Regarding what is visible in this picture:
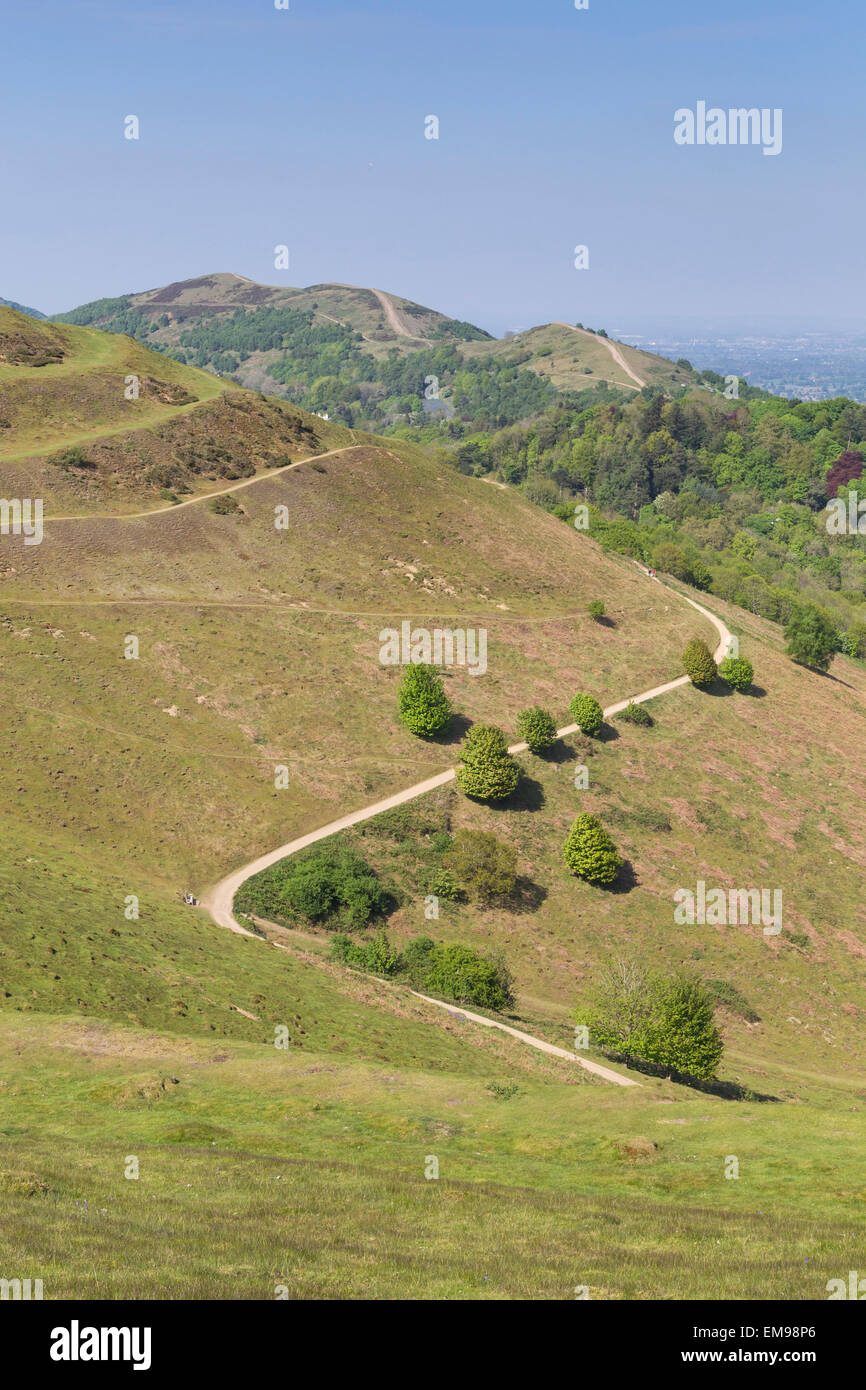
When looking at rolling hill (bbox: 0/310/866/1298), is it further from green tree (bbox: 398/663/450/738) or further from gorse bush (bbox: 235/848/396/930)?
gorse bush (bbox: 235/848/396/930)

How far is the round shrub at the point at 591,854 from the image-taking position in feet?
247

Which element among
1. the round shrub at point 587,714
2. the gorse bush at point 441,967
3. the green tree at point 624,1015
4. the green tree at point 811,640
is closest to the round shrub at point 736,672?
the green tree at point 811,640

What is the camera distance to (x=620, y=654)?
110m

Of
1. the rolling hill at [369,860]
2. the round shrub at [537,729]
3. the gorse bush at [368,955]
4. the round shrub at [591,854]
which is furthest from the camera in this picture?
the round shrub at [537,729]

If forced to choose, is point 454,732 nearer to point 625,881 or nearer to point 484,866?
point 484,866

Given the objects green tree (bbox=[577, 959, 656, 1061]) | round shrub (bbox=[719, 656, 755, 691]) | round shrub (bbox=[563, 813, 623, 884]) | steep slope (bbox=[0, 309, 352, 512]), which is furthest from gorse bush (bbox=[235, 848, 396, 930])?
steep slope (bbox=[0, 309, 352, 512])

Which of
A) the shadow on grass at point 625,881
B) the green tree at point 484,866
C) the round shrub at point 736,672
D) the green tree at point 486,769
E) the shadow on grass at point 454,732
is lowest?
the shadow on grass at point 625,881

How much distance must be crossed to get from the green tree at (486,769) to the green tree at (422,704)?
228 inches

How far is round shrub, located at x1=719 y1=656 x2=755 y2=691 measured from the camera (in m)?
107

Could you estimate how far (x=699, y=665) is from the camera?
105562 mm

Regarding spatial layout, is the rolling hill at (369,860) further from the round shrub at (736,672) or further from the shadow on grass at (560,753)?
the round shrub at (736,672)
